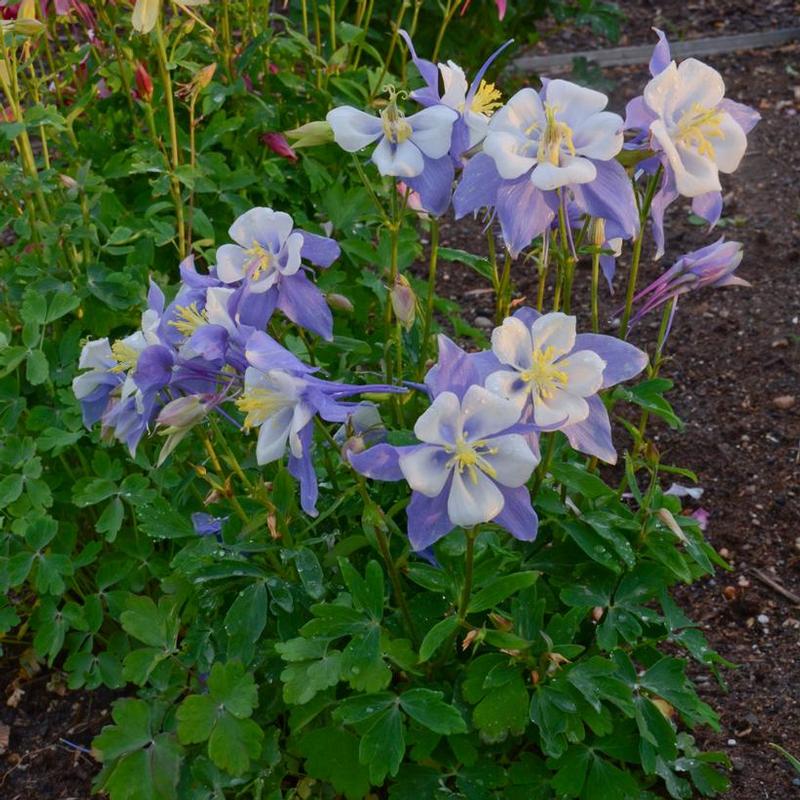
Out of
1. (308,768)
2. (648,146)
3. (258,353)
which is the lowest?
(308,768)

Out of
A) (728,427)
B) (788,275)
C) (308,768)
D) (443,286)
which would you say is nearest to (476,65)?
(443,286)

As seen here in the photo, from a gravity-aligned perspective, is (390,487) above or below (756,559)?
above

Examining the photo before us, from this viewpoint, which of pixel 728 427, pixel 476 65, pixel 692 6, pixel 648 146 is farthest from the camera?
pixel 692 6

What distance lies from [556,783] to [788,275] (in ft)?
7.68

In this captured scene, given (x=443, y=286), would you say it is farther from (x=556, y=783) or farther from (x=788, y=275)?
(x=556, y=783)

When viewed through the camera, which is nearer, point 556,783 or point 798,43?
point 556,783

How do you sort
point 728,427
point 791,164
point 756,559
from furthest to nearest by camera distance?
point 791,164
point 728,427
point 756,559

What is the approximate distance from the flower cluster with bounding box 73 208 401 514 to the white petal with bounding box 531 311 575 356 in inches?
8.5

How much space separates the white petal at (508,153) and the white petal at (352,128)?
0.76 feet

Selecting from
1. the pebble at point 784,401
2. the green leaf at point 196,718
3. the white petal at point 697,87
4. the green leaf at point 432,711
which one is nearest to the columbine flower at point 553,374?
the white petal at point 697,87

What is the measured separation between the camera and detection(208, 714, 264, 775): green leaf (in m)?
1.84

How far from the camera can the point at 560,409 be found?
1.52 m

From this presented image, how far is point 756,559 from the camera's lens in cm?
279

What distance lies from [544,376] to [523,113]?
0.34 m
